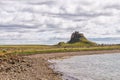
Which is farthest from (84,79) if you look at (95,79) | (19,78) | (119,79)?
(19,78)

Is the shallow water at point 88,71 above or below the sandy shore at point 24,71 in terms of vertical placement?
below

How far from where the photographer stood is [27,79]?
39031 mm

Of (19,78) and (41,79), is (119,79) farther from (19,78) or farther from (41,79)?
(19,78)

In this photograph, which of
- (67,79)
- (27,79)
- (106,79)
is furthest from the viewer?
(106,79)

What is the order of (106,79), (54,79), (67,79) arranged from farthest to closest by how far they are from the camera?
(106,79) < (67,79) < (54,79)

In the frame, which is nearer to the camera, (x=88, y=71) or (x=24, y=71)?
(x=24, y=71)

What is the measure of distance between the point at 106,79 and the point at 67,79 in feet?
26.0

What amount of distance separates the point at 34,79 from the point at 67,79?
23.9 feet

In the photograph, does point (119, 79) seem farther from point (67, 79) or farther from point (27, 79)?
point (27, 79)

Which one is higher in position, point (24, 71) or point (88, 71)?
point (24, 71)

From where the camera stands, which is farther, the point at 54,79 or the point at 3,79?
the point at 54,79

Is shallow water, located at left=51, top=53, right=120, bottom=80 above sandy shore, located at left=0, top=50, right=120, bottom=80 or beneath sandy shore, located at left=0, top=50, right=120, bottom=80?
beneath

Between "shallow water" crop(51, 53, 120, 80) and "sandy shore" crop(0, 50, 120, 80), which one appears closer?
"sandy shore" crop(0, 50, 120, 80)

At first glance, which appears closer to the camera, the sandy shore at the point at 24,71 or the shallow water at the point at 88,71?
the sandy shore at the point at 24,71
